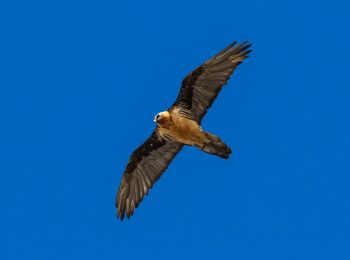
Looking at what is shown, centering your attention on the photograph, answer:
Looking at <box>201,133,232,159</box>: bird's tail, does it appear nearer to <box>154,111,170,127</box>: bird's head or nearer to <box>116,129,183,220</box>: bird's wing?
<box>154,111,170,127</box>: bird's head

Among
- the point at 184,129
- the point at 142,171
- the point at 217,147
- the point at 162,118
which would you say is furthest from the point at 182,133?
the point at 142,171

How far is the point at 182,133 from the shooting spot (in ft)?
81.5

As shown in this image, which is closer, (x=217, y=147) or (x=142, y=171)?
(x=217, y=147)

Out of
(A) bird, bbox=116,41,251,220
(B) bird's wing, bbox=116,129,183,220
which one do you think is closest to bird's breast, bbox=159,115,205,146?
(A) bird, bbox=116,41,251,220

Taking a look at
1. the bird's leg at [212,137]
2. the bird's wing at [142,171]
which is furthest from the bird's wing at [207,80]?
the bird's wing at [142,171]

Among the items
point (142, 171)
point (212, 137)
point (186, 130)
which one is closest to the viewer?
point (212, 137)

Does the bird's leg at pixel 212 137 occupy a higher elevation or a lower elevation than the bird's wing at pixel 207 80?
lower

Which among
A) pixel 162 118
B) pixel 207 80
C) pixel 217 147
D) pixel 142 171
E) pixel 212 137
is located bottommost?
pixel 217 147

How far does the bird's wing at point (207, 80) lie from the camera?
79.4 feet

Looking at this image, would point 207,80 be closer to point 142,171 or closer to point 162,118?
point 162,118

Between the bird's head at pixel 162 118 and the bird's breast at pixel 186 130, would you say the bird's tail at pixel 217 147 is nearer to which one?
the bird's breast at pixel 186 130

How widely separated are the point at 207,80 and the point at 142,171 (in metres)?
4.20

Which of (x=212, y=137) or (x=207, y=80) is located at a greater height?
(x=207, y=80)

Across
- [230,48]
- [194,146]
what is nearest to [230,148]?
[194,146]
